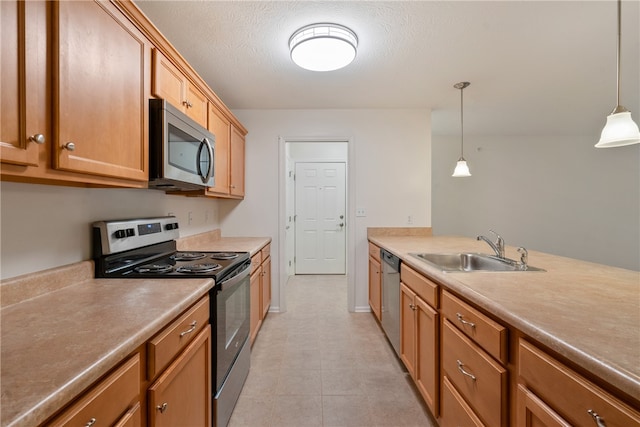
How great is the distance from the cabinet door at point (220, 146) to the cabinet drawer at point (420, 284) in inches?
60.7

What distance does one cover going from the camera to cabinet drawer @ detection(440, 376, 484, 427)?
1101 millimetres

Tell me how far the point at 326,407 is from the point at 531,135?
4990 millimetres

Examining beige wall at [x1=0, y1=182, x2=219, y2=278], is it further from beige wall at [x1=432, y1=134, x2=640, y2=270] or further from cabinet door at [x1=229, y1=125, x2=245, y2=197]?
beige wall at [x1=432, y1=134, x2=640, y2=270]

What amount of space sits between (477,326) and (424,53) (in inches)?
72.6

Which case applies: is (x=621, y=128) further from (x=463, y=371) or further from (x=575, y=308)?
(x=463, y=371)

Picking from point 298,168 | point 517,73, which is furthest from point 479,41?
point 298,168

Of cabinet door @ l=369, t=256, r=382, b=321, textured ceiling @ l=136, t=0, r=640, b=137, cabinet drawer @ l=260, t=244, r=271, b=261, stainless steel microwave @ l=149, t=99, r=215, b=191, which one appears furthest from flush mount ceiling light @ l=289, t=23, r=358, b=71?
cabinet door @ l=369, t=256, r=382, b=321

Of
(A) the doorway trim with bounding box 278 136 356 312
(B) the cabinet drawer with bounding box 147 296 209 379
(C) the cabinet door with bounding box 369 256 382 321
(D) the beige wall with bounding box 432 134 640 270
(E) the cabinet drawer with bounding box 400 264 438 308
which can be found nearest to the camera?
(B) the cabinet drawer with bounding box 147 296 209 379

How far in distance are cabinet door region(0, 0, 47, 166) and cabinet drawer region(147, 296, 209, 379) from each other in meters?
0.62

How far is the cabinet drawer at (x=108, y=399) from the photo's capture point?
1.85 feet

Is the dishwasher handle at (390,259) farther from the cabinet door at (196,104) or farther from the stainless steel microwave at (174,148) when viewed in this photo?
the cabinet door at (196,104)

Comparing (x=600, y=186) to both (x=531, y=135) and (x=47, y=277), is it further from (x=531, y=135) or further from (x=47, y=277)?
(x=47, y=277)

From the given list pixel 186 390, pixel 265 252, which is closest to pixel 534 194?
pixel 265 252

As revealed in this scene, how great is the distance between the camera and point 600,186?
4.47 meters
